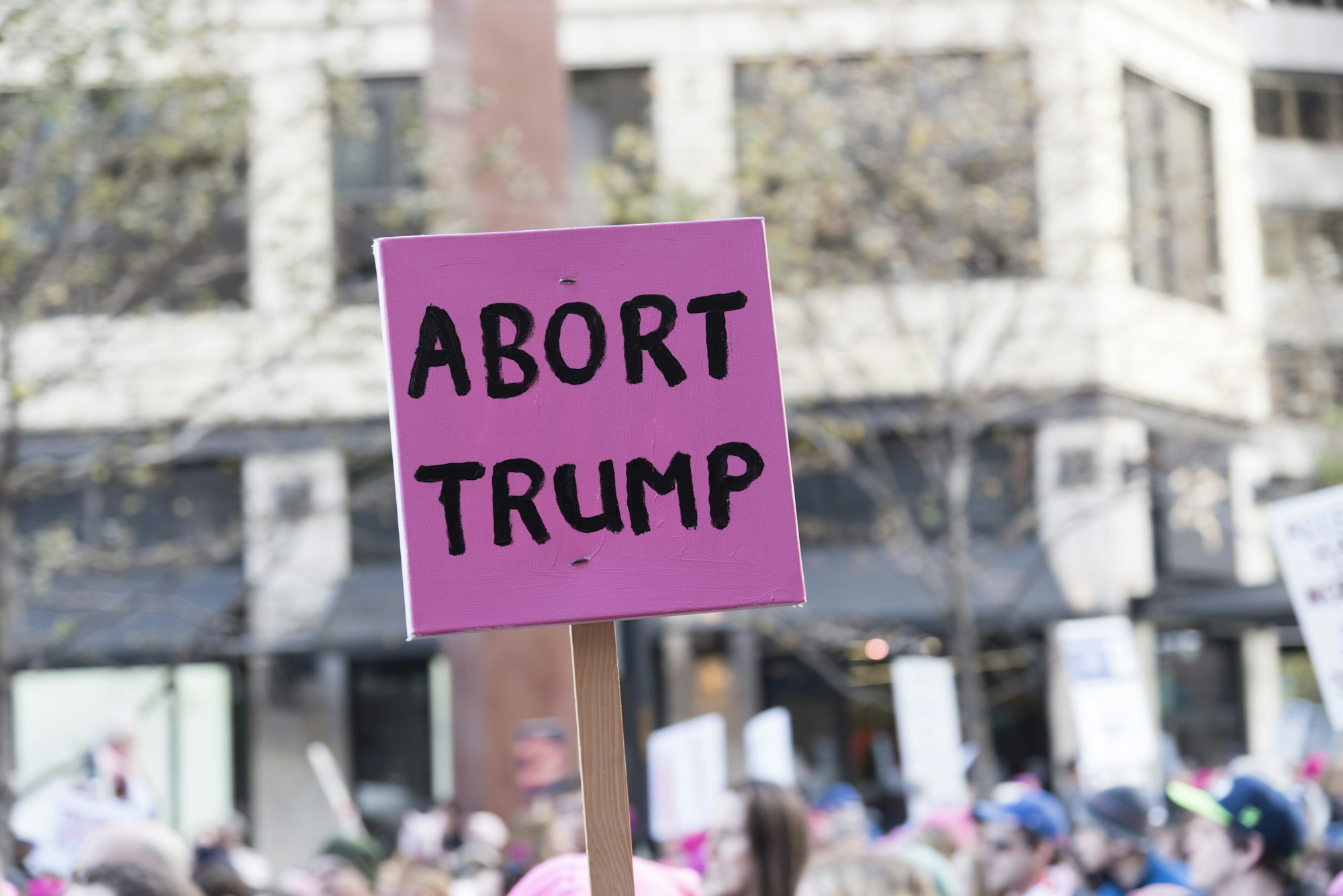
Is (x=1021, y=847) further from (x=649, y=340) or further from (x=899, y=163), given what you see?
(x=899, y=163)

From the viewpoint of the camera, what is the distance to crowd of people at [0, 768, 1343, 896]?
154 inches

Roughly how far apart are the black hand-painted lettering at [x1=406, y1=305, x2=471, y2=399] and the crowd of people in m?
1.07

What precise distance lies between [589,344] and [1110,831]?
3754mm

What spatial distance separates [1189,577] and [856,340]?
24.2ft

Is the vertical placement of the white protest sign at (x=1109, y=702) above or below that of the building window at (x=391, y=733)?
above

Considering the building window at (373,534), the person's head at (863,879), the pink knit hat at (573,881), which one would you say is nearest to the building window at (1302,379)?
the building window at (373,534)

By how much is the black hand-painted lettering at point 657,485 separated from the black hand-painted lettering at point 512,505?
0.47 ft

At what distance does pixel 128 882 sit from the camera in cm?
404

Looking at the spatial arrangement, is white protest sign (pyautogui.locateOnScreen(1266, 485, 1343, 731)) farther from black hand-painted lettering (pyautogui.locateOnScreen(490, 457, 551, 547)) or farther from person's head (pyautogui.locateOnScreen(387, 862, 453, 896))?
person's head (pyautogui.locateOnScreen(387, 862, 453, 896))

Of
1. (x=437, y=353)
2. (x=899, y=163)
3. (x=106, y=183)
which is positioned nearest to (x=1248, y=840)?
(x=437, y=353)

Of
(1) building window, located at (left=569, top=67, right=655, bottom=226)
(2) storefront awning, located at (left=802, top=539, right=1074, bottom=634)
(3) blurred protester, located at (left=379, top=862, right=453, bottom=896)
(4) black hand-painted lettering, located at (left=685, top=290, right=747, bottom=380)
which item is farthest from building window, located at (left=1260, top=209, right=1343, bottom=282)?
(4) black hand-painted lettering, located at (left=685, top=290, right=747, bottom=380)

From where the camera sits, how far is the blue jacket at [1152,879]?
5805mm

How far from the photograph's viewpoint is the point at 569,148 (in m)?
20.7

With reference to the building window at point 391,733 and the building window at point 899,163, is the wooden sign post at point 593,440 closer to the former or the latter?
the building window at point 899,163
